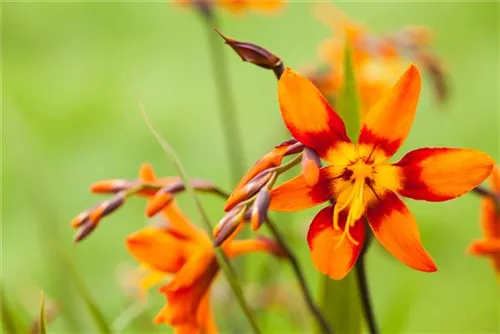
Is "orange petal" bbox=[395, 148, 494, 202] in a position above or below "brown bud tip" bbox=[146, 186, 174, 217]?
below

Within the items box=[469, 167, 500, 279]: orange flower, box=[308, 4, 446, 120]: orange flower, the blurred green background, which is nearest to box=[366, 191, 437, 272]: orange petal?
box=[469, 167, 500, 279]: orange flower

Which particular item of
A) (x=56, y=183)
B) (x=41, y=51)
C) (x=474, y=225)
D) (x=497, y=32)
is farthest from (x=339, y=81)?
(x=41, y=51)

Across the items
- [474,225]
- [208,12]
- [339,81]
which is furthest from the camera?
[474,225]

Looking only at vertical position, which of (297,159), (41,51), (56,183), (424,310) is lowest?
(424,310)

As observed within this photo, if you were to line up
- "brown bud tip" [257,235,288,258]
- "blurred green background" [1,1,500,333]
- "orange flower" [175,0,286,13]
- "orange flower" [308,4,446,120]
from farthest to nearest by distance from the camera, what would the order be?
"blurred green background" [1,1,500,333] → "orange flower" [175,0,286,13] → "orange flower" [308,4,446,120] → "brown bud tip" [257,235,288,258]

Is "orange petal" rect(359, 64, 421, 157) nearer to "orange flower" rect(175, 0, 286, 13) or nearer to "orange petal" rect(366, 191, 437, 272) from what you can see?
"orange petal" rect(366, 191, 437, 272)

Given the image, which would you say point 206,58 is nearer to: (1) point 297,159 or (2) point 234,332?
(2) point 234,332

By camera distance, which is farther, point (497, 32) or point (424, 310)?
point (497, 32)

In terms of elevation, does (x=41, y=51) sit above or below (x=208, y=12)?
below
